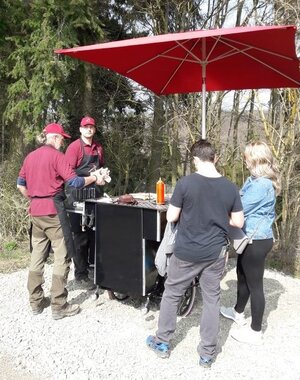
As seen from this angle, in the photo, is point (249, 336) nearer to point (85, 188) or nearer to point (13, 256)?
point (85, 188)

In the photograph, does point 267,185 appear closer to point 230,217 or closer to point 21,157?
point 230,217

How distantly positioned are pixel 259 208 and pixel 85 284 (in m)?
2.32

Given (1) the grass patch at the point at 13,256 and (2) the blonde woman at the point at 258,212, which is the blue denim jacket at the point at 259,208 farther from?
(1) the grass patch at the point at 13,256

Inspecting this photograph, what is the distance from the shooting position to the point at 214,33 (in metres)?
2.88

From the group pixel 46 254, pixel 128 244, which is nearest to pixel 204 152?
pixel 128 244

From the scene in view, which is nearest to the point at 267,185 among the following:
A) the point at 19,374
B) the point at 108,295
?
the point at 108,295

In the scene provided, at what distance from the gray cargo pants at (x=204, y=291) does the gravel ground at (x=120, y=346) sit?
24 cm

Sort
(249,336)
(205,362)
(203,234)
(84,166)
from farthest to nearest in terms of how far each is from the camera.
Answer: (84,166) < (249,336) < (205,362) < (203,234)

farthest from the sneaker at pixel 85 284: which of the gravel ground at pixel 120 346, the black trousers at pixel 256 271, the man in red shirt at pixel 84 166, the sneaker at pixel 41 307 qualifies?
the black trousers at pixel 256 271

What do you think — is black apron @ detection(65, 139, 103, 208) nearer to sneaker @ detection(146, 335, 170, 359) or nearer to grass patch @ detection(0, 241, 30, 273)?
sneaker @ detection(146, 335, 170, 359)

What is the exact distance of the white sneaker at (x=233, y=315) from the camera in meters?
3.67

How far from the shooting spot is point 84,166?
14.3 feet

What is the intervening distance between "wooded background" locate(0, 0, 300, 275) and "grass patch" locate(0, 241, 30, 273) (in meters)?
0.17

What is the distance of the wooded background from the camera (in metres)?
6.09
